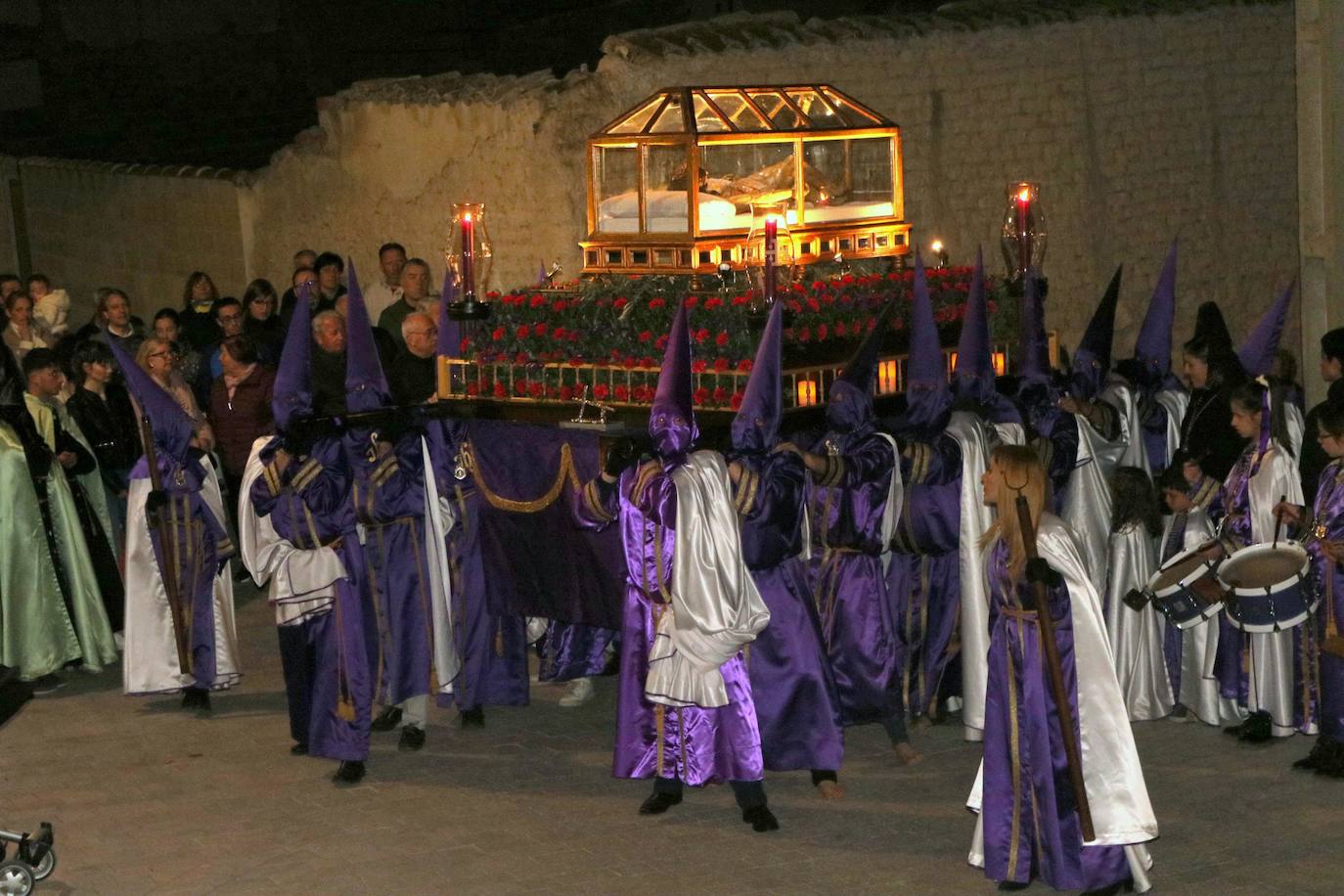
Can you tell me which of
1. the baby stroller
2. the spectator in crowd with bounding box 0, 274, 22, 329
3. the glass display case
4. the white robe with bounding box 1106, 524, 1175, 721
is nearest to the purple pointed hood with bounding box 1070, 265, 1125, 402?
the white robe with bounding box 1106, 524, 1175, 721

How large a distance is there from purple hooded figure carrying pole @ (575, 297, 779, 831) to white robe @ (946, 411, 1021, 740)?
124 centimetres

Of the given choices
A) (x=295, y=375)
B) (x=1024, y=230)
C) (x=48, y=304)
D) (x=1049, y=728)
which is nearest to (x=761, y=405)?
(x=1049, y=728)

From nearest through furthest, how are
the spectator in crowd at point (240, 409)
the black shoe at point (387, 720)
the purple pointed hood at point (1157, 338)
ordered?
1. the black shoe at point (387, 720)
2. the purple pointed hood at point (1157, 338)
3. the spectator in crowd at point (240, 409)

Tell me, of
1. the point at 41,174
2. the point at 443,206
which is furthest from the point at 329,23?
the point at 443,206

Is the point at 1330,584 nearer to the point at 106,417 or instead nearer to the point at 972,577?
the point at 972,577

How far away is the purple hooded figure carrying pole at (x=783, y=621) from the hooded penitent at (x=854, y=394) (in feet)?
1.09

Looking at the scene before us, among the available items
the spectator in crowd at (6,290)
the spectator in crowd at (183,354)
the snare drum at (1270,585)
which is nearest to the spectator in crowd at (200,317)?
the spectator in crowd at (183,354)

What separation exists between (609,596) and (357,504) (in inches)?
47.5

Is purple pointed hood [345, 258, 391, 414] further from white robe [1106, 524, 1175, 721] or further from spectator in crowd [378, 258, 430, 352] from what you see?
white robe [1106, 524, 1175, 721]

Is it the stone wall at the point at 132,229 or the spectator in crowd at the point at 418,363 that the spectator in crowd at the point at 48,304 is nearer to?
the stone wall at the point at 132,229

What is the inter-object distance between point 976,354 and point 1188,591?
1488mm

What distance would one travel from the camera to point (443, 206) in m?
14.9

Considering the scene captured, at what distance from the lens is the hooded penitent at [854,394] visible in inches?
315

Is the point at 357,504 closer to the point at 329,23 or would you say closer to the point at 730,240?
the point at 730,240
